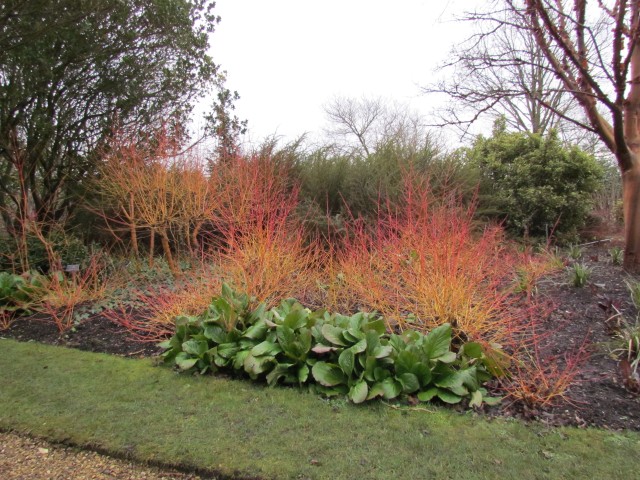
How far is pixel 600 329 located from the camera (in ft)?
12.4

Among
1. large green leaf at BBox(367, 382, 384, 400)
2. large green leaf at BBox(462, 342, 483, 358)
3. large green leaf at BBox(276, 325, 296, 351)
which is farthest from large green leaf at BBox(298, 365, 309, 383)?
large green leaf at BBox(462, 342, 483, 358)

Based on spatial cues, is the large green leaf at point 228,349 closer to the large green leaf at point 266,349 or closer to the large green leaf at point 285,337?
the large green leaf at point 266,349

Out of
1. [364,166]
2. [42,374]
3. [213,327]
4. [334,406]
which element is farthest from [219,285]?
[364,166]

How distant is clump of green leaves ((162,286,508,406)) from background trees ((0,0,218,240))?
4.39 meters

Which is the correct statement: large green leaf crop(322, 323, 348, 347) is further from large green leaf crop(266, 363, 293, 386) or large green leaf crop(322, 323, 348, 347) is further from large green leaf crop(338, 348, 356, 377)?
large green leaf crop(266, 363, 293, 386)

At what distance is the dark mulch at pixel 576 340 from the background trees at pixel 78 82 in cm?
266

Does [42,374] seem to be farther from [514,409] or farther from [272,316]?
[514,409]

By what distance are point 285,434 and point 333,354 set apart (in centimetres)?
76

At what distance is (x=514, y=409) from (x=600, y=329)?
168cm

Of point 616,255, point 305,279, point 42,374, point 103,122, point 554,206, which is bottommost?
point 42,374

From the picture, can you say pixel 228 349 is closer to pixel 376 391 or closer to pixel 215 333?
pixel 215 333

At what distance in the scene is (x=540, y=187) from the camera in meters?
9.14

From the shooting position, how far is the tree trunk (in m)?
5.60

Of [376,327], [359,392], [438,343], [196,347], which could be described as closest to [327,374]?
[359,392]
